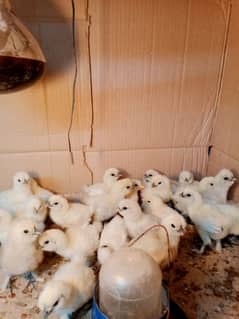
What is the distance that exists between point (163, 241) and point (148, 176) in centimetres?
38

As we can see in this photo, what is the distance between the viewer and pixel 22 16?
88 cm

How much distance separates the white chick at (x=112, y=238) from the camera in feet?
2.49

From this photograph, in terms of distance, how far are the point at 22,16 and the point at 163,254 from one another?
95 cm

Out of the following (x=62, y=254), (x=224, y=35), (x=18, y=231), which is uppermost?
(x=224, y=35)

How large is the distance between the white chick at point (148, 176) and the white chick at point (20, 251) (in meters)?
0.53

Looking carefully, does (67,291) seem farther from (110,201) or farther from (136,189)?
(136,189)

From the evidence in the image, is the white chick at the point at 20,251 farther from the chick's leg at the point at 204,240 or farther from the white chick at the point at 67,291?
the chick's leg at the point at 204,240

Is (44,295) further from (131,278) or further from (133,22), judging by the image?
(133,22)

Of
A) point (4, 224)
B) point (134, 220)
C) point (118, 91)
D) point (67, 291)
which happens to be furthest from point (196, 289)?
point (118, 91)

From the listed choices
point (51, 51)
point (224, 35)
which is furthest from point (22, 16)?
point (224, 35)

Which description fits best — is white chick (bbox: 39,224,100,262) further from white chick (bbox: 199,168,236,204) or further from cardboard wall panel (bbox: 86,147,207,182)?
white chick (bbox: 199,168,236,204)

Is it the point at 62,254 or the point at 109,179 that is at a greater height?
the point at 109,179

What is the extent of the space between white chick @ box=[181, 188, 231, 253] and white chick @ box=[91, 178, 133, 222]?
0.26m

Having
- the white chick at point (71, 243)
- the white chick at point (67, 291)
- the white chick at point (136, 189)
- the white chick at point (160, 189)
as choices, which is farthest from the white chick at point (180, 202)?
the white chick at point (67, 291)
